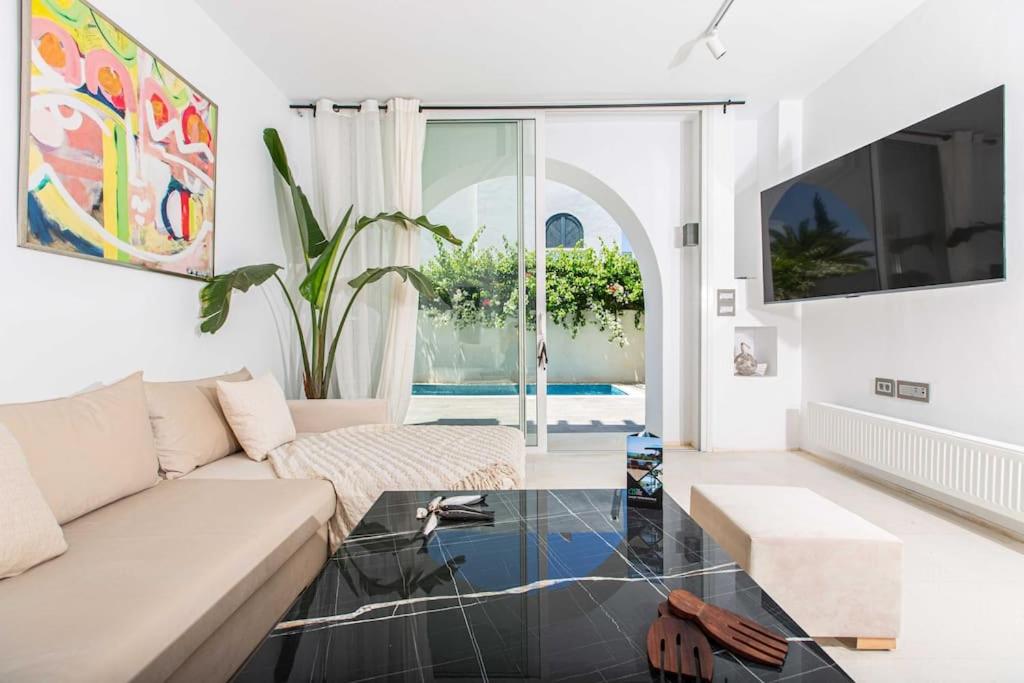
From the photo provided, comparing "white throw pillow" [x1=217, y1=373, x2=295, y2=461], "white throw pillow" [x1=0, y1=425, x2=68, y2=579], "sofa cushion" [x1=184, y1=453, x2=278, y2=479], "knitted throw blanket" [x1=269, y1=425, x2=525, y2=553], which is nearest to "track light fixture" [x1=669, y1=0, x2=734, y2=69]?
"knitted throw blanket" [x1=269, y1=425, x2=525, y2=553]

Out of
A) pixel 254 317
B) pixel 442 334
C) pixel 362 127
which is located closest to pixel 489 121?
pixel 362 127

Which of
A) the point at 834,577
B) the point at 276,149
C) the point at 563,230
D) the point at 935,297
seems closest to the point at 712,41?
the point at 935,297

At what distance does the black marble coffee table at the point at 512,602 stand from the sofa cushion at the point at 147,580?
0.27m

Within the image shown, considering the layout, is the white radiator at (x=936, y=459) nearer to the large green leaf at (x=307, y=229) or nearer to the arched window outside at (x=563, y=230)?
the large green leaf at (x=307, y=229)

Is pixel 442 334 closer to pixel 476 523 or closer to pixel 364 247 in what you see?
pixel 364 247

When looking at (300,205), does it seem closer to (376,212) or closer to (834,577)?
(376,212)

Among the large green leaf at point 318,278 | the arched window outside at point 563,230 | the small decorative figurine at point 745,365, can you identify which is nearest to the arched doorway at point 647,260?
the small decorative figurine at point 745,365

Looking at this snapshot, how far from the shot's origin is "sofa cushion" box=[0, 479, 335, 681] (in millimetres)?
932

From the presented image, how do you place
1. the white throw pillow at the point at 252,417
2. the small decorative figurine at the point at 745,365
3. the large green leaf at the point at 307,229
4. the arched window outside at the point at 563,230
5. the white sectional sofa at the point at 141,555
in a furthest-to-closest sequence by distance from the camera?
the arched window outside at the point at 563,230 < the small decorative figurine at the point at 745,365 < the large green leaf at the point at 307,229 < the white throw pillow at the point at 252,417 < the white sectional sofa at the point at 141,555

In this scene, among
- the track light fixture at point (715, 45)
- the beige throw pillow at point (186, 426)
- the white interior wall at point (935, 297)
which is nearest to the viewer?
the beige throw pillow at point (186, 426)

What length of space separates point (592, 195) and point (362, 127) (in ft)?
6.80

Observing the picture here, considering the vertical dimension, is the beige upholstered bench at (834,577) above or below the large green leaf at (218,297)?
below

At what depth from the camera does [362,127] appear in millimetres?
4043

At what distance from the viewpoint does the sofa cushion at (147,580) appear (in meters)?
0.93
